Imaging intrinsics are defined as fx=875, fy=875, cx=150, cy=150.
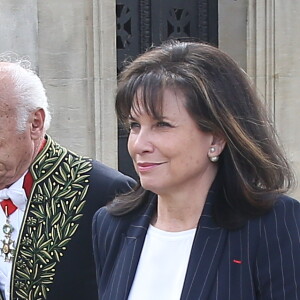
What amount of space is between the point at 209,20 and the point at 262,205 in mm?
4990

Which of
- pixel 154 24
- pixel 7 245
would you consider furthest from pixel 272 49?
pixel 7 245

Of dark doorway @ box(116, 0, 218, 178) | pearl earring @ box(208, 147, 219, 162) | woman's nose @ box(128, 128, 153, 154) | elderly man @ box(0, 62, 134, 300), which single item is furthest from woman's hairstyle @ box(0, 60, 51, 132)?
dark doorway @ box(116, 0, 218, 178)

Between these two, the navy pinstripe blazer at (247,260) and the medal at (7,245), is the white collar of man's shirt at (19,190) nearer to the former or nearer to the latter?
the medal at (7,245)

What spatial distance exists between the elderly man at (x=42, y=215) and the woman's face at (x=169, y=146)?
84cm

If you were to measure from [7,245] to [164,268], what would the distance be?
37.3 inches

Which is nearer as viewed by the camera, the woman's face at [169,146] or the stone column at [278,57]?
the woman's face at [169,146]

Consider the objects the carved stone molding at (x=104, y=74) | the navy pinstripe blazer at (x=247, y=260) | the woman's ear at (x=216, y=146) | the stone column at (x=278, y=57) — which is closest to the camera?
the navy pinstripe blazer at (x=247, y=260)

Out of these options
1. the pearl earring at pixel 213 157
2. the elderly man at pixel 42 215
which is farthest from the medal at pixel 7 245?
the pearl earring at pixel 213 157

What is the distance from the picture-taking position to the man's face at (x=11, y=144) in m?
3.07

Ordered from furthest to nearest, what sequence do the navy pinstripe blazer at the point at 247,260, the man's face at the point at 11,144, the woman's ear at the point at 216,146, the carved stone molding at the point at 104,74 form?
the carved stone molding at the point at 104,74, the man's face at the point at 11,144, the woman's ear at the point at 216,146, the navy pinstripe blazer at the point at 247,260

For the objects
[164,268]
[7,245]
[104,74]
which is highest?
[104,74]

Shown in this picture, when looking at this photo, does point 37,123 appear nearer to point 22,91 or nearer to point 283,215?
point 22,91

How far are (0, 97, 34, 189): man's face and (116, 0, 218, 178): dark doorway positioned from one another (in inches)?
141

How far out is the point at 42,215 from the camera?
329 centimetres
